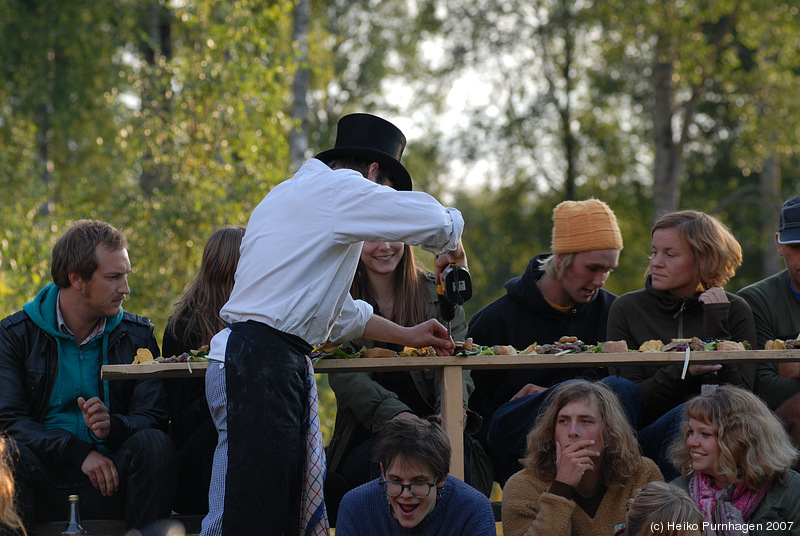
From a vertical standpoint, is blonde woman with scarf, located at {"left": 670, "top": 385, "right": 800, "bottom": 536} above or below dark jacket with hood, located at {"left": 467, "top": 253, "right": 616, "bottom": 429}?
below

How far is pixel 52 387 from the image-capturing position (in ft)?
14.8

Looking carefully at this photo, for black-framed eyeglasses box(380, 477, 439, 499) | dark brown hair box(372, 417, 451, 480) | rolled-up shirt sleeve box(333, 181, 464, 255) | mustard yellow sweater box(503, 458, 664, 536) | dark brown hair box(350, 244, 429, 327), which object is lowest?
mustard yellow sweater box(503, 458, 664, 536)

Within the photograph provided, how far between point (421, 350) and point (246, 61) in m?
6.98

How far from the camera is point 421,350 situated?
4.22 metres

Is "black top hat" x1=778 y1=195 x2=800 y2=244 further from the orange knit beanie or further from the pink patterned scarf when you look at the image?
the pink patterned scarf

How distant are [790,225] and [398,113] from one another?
16163 mm

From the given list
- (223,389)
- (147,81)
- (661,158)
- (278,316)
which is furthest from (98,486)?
(661,158)

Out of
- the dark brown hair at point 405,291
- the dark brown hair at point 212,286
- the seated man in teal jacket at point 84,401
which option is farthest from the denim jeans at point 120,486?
the dark brown hair at point 405,291

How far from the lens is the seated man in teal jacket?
4.28 m

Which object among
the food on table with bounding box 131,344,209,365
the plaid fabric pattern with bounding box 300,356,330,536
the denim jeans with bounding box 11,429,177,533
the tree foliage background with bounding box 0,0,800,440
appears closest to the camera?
the plaid fabric pattern with bounding box 300,356,330,536

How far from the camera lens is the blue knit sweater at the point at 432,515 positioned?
12.8ft

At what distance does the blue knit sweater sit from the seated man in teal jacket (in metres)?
0.87

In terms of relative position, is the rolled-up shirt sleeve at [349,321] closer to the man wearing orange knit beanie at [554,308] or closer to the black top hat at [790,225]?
the man wearing orange knit beanie at [554,308]

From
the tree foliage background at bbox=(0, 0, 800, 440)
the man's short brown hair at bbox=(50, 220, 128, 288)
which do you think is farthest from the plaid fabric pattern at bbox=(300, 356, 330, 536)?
the tree foliage background at bbox=(0, 0, 800, 440)
